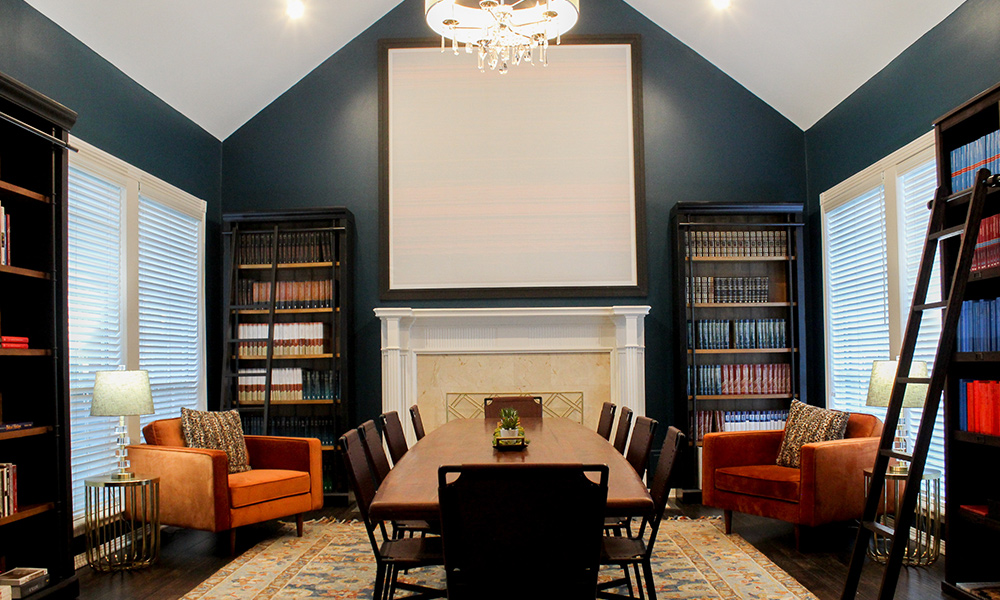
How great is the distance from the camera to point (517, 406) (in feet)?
18.9

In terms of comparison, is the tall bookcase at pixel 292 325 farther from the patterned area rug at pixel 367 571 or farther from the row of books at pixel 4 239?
the row of books at pixel 4 239

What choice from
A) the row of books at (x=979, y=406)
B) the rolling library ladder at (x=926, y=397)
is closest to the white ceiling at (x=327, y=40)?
the rolling library ladder at (x=926, y=397)

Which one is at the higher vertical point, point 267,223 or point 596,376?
point 267,223

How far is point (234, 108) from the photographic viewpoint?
680 centimetres

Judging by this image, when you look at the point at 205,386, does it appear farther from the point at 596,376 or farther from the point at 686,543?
the point at 686,543

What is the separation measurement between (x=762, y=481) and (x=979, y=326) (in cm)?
173

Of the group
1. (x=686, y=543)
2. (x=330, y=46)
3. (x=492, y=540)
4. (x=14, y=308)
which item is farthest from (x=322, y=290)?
(x=492, y=540)

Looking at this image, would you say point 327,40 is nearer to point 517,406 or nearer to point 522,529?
point 517,406

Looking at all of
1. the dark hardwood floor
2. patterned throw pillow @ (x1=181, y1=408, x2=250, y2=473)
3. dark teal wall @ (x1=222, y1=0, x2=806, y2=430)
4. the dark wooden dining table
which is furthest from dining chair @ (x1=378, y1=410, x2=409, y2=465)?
dark teal wall @ (x1=222, y1=0, x2=806, y2=430)

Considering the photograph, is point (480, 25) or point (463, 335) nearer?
point (480, 25)

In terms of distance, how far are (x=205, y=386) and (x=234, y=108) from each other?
8.21 feet

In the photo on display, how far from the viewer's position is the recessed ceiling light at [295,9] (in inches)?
241

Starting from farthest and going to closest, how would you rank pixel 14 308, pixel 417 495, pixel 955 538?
pixel 14 308 → pixel 955 538 → pixel 417 495

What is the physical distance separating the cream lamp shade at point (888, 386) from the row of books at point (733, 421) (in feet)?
6.45
